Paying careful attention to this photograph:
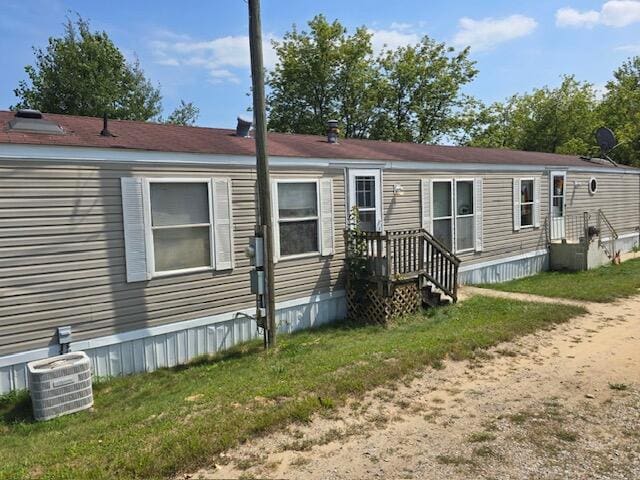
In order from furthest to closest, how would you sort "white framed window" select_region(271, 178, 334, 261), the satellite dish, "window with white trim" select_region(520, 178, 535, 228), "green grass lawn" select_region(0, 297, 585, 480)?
the satellite dish < "window with white trim" select_region(520, 178, 535, 228) < "white framed window" select_region(271, 178, 334, 261) < "green grass lawn" select_region(0, 297, 585, 480)

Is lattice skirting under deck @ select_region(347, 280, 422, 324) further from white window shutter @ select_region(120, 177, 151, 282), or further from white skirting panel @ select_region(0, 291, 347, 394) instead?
white window shutter @ select_region(120, 177, 151, 282)

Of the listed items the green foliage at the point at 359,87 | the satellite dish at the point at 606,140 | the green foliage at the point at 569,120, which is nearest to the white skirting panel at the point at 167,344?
the satellite dish at the point at 606,140

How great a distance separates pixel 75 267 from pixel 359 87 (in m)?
26.2

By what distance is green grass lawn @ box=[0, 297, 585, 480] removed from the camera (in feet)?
12.3

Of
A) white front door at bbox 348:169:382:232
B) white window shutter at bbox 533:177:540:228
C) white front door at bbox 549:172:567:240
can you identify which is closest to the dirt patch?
white front door at bbox 348:169:382:232

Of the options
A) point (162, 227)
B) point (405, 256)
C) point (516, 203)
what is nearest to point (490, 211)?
point (516, 203)

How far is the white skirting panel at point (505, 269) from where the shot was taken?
11.6 m

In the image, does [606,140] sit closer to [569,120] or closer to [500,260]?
[500,260]

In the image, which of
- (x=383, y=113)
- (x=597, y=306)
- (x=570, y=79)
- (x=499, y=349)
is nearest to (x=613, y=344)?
(x=499, y=349)

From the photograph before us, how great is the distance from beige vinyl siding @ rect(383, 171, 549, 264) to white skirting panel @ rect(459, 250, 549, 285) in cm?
17

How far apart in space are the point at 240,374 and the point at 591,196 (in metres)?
14.2

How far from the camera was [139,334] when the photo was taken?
659cm

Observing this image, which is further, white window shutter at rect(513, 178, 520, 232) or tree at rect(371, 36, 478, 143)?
tree at rect(371, 36, 478, 143)

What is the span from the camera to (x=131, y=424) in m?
4.47
